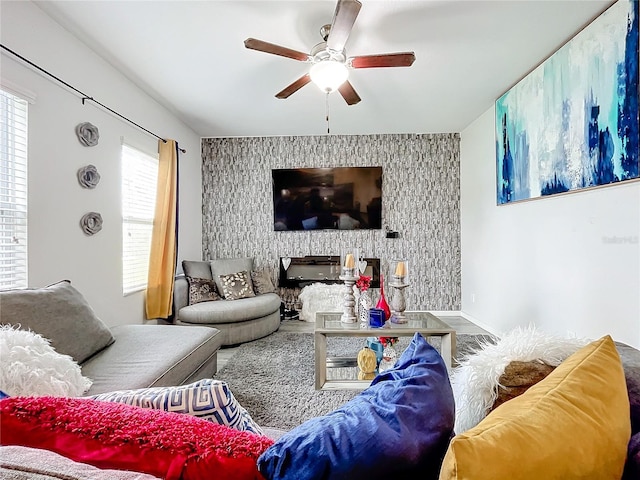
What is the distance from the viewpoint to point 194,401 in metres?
0.82

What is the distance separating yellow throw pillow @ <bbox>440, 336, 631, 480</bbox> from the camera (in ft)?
1.56

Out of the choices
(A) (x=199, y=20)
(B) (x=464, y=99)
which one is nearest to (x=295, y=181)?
(B) (x=464, y=99)

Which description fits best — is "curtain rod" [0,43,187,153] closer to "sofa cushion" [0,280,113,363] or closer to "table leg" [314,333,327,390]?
"sofa cushion" [0,280,113,363]

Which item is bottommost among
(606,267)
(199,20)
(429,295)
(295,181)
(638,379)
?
(429,295)

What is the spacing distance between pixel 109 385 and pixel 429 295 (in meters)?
4.17

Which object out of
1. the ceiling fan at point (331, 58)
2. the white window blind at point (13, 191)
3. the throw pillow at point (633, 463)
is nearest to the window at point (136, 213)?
the white window blind at point (13, 191)

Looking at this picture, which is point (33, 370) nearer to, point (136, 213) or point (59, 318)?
point (59, 318)

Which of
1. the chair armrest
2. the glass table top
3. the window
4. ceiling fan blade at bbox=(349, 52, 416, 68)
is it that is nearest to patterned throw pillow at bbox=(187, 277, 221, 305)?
the chair armrest

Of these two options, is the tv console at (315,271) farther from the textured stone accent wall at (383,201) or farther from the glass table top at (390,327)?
the glass table top at (390,327)

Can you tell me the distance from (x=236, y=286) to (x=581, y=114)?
3591 mm

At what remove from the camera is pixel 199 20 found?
2246 mm

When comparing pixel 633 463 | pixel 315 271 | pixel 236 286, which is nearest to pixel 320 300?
pixel 315 271

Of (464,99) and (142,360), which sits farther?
(464,99)

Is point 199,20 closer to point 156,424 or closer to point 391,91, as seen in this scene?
point 391,91
